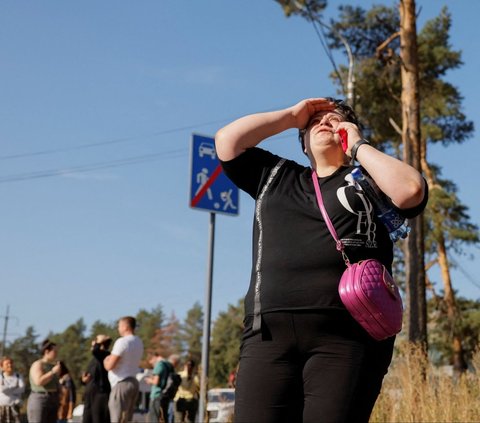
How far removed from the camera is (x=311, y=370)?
271 centimetres

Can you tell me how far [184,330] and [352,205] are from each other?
10561 cm

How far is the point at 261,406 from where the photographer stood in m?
2.74

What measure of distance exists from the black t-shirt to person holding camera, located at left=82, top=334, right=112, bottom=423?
7508 mm

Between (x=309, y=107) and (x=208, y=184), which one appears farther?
(x=208, y=184)

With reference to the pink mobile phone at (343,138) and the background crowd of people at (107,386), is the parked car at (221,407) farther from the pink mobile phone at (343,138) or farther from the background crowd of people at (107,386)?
the pink mobile phone at (343,138)

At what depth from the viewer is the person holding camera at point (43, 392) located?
10984 millimetres

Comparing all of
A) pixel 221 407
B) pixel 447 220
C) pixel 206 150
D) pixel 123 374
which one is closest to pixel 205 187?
pixel 206 150

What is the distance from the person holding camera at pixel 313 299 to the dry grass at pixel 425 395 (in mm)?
4337

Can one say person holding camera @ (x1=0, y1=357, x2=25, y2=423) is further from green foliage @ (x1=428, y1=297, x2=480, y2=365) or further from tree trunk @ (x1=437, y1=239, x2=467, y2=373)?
tree trunk @ (x1=437, y1=239, x2=467, y2=373)

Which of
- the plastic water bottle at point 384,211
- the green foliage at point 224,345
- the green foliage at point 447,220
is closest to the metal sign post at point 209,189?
the plastic water bottle at point 384,211

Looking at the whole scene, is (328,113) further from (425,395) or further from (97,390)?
(97,390)

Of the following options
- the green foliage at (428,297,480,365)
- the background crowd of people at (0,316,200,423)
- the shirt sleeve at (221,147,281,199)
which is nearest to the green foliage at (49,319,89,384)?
the green foliage at (428,297,480,365)

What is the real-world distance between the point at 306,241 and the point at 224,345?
3275 inches

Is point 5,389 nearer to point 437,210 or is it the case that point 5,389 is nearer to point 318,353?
point 318,353
